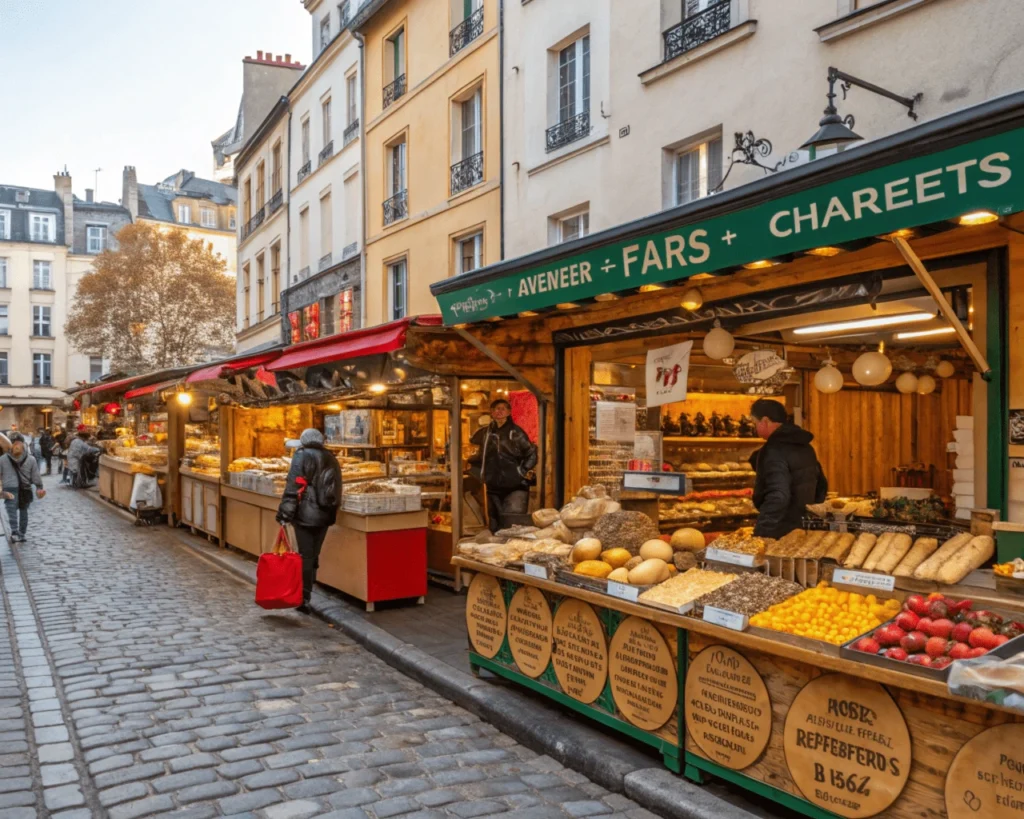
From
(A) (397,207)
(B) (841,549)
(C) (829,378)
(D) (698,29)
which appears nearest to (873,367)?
(C) (829,378)

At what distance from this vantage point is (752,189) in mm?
4641

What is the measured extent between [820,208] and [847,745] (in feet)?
8.28

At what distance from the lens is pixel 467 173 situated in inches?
603

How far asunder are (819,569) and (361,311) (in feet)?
52.5

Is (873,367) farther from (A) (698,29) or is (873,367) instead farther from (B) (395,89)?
(B) (395,89)

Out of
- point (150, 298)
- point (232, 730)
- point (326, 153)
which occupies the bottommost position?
point (232, 730)

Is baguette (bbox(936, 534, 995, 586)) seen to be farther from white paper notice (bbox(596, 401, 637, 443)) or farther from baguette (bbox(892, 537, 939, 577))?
white paper notice (bbox(596, 401, 637, 443))

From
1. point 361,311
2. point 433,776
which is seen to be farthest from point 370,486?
point 361,311

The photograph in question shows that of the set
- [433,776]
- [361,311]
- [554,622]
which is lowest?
[433,776]

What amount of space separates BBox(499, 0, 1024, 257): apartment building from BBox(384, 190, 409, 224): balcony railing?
4.19m

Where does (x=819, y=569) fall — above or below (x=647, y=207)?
below

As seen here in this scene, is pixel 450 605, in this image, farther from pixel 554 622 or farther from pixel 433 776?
pixel 433 776

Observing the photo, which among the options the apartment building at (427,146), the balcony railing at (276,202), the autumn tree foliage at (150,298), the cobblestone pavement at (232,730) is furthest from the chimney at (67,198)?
the cobblestone pavement at (232,730)

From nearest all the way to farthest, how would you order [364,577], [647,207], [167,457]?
1. [364,577]
2. [647,207]
3. [167,457]
